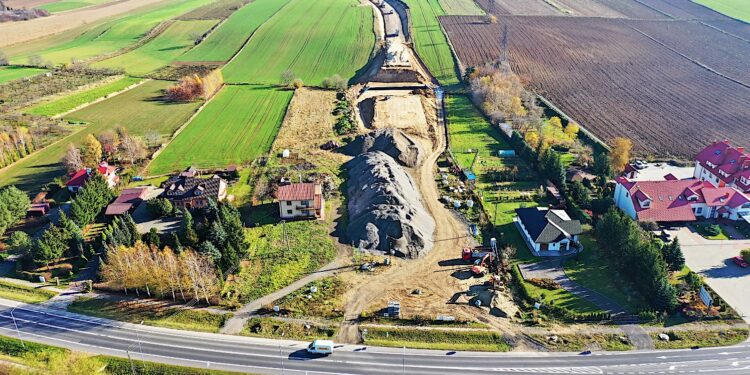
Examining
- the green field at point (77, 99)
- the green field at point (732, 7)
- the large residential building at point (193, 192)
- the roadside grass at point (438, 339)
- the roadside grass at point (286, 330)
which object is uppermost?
the green field at point (732, 7)

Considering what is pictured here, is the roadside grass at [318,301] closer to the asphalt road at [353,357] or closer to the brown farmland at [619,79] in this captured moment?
the asphalt road at [353,357]

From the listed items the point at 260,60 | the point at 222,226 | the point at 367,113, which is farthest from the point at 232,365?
the point at 260,60

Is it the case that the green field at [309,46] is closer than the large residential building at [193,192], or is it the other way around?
the large residential building at [193,192]

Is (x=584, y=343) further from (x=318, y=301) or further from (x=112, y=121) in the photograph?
(x=112, y=121)

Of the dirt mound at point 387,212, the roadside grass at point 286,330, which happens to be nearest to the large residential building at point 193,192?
the dirt mound at point 387,212

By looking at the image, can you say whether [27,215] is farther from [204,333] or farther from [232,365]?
[232,365]

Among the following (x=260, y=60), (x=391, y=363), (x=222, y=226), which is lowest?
(x=391, y=363)

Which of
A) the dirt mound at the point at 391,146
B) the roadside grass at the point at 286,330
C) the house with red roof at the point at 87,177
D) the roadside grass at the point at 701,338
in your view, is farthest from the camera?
the dirt mound at the point at 391,146
